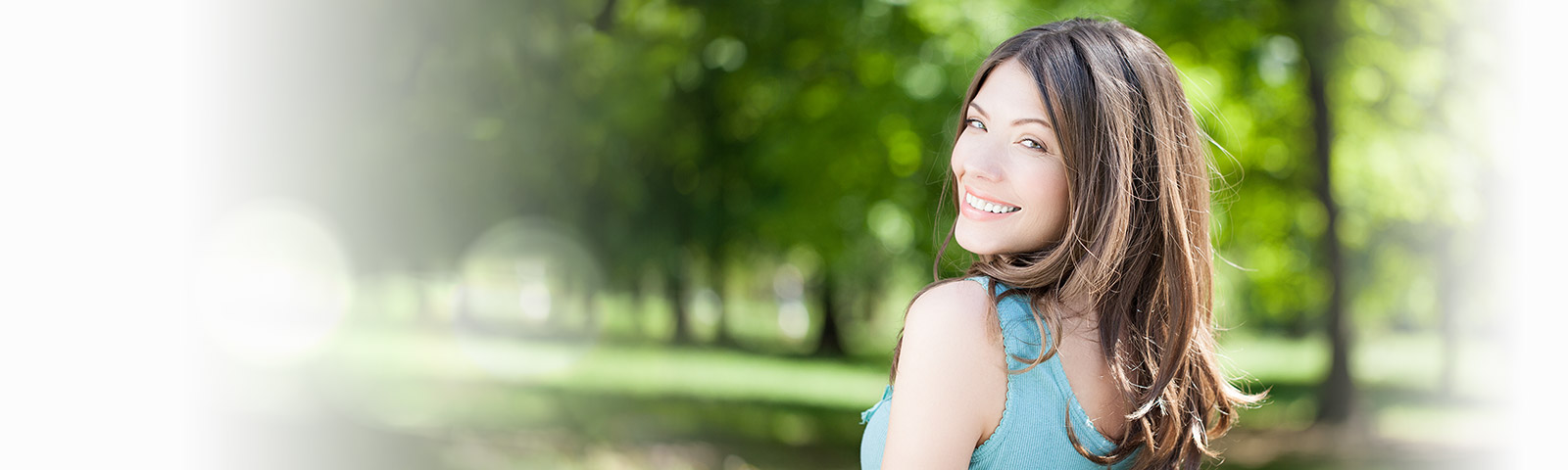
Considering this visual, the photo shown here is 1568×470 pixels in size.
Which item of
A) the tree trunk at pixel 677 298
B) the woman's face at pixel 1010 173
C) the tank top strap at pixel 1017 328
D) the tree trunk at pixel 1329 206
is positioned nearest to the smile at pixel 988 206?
the woman's face at pixel 1010 173

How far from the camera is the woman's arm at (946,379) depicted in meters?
1.79

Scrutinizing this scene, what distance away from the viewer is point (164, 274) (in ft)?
33.8

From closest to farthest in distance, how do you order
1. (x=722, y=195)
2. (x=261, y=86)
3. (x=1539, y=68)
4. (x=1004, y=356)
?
(x=1004, y=356)
(x=261, y=86)
(x=1539, y=68)
(x=722, y=195)

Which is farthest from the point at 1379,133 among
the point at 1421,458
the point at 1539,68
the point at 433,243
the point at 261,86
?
the point at 261,86

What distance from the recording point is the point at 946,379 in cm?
179

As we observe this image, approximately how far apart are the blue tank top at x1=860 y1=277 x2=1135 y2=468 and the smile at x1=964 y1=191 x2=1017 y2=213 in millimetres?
141

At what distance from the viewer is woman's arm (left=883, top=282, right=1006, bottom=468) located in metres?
1.79

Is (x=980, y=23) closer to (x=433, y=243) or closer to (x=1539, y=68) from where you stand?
(x=1539, y=68)

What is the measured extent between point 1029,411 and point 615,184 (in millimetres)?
10045

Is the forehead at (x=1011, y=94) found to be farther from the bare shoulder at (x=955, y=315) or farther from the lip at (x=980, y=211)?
the bare shoulder at (x=955, y=315)

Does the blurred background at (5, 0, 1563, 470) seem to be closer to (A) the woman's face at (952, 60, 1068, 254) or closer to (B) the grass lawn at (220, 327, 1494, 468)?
(B) the grass lawn at (220, 327, 1494, 468)

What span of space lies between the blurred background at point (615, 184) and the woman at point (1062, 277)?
675 centimetres

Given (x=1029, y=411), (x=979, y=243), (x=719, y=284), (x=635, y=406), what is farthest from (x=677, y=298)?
(x=1029, y=411)

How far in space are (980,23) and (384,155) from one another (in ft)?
21.9
